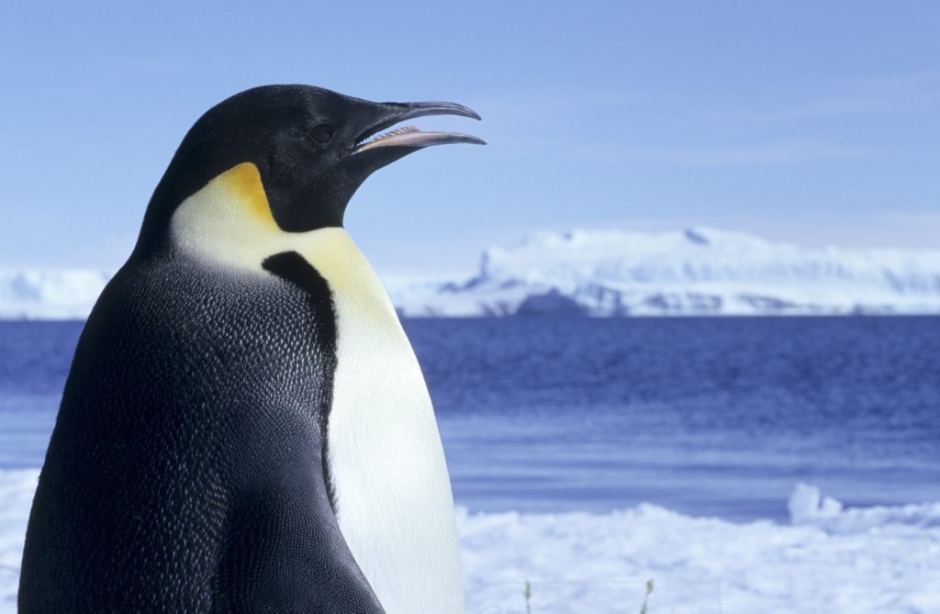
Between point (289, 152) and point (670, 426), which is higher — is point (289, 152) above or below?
above

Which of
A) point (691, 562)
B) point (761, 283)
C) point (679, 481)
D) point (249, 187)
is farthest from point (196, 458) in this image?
point (761, 283)

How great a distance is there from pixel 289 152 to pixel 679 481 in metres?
10.9

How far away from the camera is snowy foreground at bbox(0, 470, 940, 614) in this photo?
4559 mm

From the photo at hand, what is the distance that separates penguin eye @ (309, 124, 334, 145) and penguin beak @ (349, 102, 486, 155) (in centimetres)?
5

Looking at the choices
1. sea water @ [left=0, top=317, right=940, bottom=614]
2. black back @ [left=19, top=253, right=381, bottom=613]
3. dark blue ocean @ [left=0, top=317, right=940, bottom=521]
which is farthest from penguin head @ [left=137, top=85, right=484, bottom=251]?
dark blue ocean @ [left=0, top=317, right=940, bottom=521]

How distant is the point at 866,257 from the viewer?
415 ft

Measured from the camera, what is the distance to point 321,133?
2.07m

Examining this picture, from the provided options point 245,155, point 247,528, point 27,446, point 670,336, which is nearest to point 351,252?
A: point 245,155

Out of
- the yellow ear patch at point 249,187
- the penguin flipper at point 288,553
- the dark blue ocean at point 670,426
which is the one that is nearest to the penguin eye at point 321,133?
the yellow ear patch at point 249,187

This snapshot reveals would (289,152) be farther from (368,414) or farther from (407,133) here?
(368,414)

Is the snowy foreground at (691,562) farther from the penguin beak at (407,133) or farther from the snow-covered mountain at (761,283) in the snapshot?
the snow-covered mountain at (761,283)

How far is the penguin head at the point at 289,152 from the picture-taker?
195cm

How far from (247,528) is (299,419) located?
0.18 meters

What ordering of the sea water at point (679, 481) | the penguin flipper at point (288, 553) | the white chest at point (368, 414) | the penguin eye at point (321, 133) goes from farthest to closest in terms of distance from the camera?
1. the sea water at point (679, 481)
2. the penguin eye at point (321, 133)
3. the white chest at point (368, 414)
4. the penguin flipper at point (288, 553)
